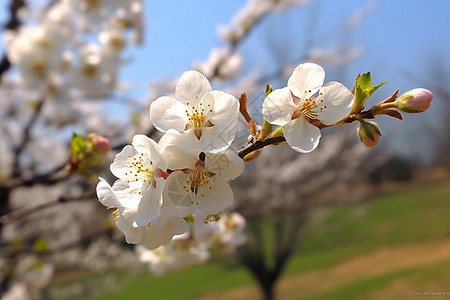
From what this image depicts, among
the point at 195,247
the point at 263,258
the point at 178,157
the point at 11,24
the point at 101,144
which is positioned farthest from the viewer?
the point at 263,258

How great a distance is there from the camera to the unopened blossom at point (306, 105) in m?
0.40

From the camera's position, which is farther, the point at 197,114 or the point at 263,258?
the point at 263,258

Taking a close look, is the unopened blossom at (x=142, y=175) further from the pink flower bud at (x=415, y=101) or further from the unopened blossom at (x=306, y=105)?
the pink flower bud at (x=415, y=101)

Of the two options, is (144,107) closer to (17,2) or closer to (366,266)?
(17,2)

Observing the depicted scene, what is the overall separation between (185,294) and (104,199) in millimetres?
6797

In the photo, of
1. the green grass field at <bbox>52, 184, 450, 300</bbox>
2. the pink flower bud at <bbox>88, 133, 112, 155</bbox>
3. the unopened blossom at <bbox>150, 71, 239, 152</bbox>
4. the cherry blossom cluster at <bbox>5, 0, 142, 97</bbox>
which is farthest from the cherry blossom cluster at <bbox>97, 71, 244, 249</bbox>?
the green grass field at <bbox>52, 184, 450, 300</bbox>

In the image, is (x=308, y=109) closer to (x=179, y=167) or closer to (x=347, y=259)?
(x=179, y=167)

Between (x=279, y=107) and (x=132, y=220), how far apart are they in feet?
0.68

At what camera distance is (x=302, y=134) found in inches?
16.2

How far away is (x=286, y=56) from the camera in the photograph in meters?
5.40

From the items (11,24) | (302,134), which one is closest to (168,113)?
(302,134)

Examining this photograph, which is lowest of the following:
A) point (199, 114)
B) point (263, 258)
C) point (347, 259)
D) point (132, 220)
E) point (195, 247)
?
point (347, 259)

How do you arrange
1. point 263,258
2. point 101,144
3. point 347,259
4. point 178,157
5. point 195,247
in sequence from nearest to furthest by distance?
1. point 178,157
2. point 101,144
3. point 195,247
4. point 263,258
5. point 347,259

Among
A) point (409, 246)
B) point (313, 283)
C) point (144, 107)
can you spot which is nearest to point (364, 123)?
point (144, 107)
